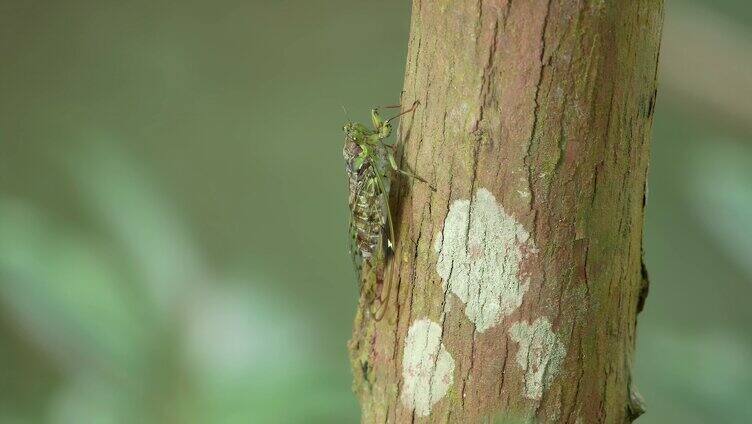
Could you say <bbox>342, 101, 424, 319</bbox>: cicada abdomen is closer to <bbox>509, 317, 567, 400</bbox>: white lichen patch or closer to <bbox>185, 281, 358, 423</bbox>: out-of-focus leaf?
<bbox>509, 317, 567, 400</bbox>: white lichen patch

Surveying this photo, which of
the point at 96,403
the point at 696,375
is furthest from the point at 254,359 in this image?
the point at 696,375

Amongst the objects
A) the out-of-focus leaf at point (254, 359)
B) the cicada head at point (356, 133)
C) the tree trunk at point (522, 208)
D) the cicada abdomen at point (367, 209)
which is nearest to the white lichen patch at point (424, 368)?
the tree trunk at point (522, 208)

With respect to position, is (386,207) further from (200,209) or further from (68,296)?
(68,296)

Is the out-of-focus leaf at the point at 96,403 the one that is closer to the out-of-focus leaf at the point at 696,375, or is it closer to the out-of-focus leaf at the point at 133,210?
the out-of-focus leaf at the point at 133,210

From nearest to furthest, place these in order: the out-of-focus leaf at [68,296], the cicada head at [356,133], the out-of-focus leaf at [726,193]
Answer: the cicada head at [356,133], the out-of-focus leaf at [726,193], the out-of-focus leaf at [68,296]

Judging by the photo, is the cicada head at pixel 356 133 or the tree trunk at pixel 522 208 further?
the cicada head at pixel 356 133
